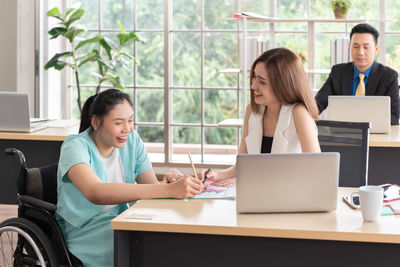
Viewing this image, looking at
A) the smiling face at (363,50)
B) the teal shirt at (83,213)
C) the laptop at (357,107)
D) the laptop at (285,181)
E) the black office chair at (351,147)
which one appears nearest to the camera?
the laptop at (285,181)

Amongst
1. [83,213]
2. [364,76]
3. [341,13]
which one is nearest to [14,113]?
[83,213]

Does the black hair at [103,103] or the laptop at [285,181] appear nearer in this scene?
the laptop at [285,181]

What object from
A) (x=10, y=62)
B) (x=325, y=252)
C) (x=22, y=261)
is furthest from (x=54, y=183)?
(x=10, y=62)

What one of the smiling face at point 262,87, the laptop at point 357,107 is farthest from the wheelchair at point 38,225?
the laptop at point 357,107

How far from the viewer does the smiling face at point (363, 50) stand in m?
4.27

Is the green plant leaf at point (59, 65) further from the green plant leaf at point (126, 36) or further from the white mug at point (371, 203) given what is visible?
the white mug at point (371, 203)

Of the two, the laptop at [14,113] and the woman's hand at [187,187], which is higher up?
the laptop at [14,113]

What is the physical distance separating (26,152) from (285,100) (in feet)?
6.07

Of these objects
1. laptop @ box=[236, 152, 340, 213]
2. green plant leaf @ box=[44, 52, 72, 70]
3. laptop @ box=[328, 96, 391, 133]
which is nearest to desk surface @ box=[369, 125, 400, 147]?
laptop @ box=[328, 96, 391, 133]

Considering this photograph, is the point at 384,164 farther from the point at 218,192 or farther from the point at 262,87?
the point at 218,192

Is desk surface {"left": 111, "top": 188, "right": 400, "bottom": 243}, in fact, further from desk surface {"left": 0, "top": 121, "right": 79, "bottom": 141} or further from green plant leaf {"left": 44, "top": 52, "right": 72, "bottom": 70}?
green plant leaf {"left": 44, "top": 52, "right": 72, "bottom": 70}

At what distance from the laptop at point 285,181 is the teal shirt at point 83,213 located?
607 mm

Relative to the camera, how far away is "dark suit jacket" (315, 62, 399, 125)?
13.7ft

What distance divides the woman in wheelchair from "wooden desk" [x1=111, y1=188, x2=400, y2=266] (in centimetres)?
19
